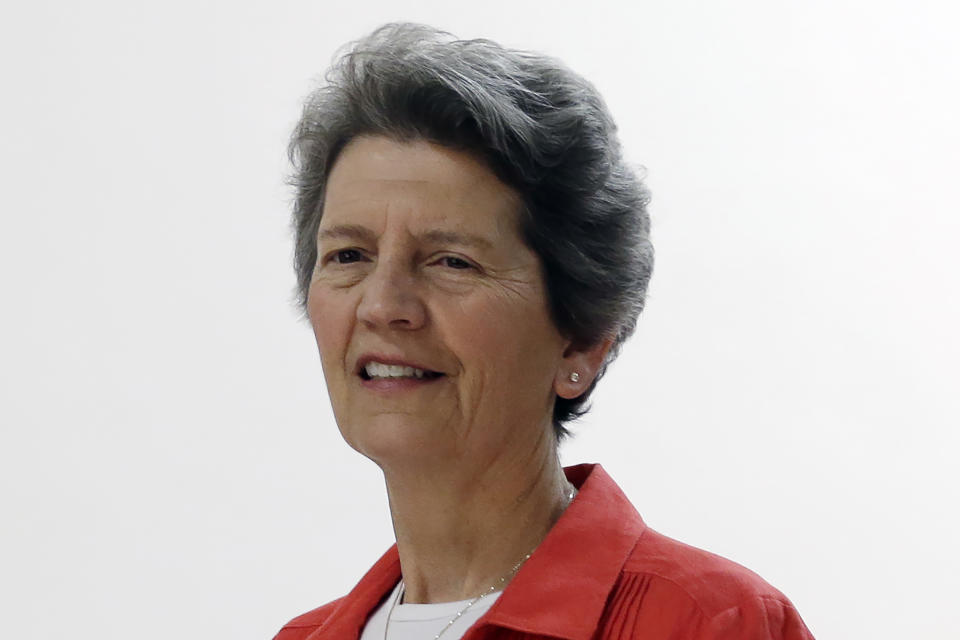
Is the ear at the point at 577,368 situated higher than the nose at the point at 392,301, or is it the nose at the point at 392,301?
the nose at the point at 392,301

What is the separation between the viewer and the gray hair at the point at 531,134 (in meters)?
1.83

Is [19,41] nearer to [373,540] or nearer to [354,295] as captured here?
[373,540]

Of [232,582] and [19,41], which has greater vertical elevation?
[19,41]

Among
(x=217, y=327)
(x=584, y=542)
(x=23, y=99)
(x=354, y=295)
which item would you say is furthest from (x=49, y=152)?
(x=584, y=542)

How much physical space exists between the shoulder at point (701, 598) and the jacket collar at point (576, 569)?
4 cm

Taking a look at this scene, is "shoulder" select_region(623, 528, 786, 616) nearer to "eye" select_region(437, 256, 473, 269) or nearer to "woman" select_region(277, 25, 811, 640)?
"woman" select_region(277, 25, 811, 640)

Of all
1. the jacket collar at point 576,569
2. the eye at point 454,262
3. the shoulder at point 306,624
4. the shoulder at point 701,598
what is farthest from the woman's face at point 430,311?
the shoulder at point 306,624

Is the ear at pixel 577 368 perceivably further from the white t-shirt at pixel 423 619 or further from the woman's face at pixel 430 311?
the white t-shirt at pixel 423 619

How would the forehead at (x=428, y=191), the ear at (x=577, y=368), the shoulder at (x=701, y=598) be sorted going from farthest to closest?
1. the ear at (x=577, y=368)
2. the forehead at (x=428, y=191)
3. the shoulder at (x=701, y=598)

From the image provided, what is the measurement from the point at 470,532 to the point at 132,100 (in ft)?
6.94

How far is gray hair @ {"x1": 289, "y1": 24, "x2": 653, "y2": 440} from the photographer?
1831 mm

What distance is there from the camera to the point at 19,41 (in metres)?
3.64

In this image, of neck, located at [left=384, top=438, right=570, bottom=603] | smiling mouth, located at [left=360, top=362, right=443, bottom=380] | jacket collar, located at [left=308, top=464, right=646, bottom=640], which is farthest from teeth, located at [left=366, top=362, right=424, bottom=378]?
jacket collar, located at [left=308, top=464, right=646, bottom=640]

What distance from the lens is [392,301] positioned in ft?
5.83
